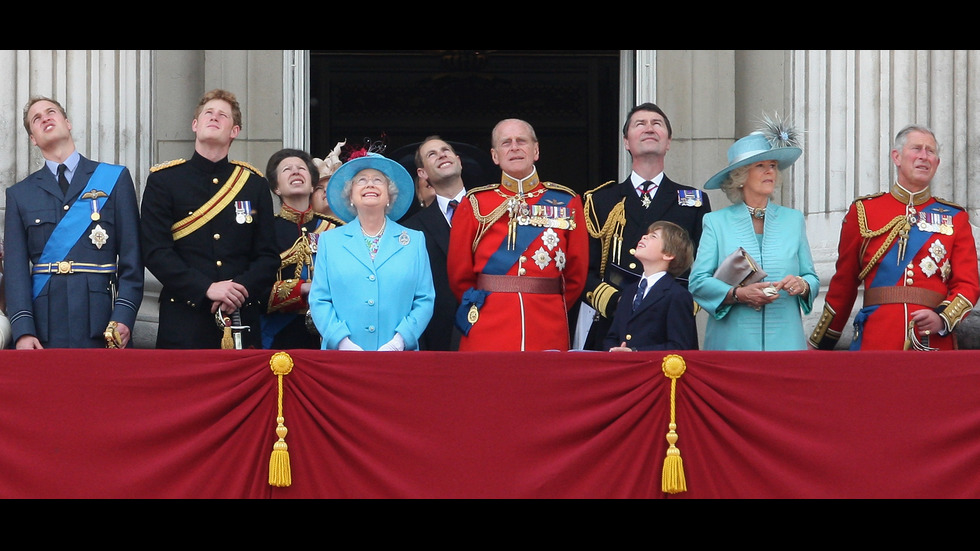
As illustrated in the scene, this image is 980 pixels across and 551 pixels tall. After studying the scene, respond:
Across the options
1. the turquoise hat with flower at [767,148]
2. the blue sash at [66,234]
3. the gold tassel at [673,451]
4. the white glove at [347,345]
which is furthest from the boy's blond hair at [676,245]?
the blue sash at [66,234]

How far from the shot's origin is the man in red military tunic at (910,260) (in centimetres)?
699

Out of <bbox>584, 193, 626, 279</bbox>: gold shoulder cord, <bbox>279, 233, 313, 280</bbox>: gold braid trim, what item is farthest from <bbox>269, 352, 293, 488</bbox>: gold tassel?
<bbox>584, 193, 626, 279</bbox>: gold shoulder cord

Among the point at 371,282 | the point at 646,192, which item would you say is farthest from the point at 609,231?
the point at 371,282

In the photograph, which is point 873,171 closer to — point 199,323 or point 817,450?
point 817,450

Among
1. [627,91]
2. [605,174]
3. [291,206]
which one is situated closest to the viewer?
[291,206]

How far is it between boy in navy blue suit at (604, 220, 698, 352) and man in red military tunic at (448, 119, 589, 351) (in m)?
0.35

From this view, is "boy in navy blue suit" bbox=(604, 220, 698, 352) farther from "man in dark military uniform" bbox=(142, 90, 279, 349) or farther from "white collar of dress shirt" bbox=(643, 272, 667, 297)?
"man in dark military uniform" bbox=(142, 90, 279, 349)

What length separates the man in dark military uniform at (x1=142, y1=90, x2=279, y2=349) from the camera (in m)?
6.93

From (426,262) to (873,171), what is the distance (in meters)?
2.85

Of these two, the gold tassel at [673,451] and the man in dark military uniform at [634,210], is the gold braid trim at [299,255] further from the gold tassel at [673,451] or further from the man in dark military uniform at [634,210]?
the gold tassel at [673,451]

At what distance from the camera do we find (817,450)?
6.14 m

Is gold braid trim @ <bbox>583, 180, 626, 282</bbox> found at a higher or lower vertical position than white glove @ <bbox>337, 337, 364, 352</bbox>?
higher
